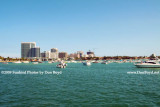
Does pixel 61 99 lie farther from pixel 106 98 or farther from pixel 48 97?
pixel 106 98

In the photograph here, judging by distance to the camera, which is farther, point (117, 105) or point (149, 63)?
point (149, 63)

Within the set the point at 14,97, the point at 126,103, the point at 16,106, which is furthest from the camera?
the point at 14,97

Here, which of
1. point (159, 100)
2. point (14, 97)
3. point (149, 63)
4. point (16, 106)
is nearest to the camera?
point (16, 106)

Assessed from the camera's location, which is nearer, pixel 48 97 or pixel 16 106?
pixel 16 106

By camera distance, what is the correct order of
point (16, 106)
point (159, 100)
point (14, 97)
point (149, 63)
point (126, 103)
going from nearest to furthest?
point (16, 106)
point (126, 103)
point (159, 100)
point (14, 97)
point (149, 63)

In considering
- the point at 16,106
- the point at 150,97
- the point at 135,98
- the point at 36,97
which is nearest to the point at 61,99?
the point at 36,97

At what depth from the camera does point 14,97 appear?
79.0ft

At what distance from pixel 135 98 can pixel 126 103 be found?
10.9 ft

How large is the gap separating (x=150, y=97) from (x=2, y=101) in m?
22.8

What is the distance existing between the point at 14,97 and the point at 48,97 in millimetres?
5439

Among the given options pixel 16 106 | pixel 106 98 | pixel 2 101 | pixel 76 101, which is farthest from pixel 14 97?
pixel 106 98

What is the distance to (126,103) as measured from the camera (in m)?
21.2

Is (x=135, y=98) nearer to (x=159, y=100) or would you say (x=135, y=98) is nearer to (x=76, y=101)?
(x=159, y=100)

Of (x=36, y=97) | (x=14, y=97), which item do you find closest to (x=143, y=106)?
(x=36, y=97)
